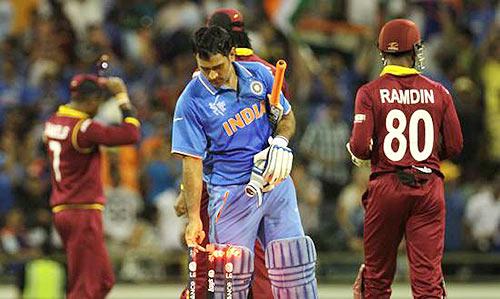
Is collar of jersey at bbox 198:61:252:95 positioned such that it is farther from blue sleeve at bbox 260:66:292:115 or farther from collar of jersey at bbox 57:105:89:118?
collar of jersey at bbox 57:105:89:118

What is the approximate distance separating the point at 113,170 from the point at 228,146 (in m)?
6.52

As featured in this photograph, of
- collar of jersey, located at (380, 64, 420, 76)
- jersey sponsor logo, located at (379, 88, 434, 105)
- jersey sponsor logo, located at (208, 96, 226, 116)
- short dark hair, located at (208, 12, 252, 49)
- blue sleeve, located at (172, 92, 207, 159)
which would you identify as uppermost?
short dark hair, located at (208, 12, 252, 49)

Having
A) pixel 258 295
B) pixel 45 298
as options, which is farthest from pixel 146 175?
pixel 258 295

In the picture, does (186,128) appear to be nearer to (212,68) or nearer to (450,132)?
(212,68)

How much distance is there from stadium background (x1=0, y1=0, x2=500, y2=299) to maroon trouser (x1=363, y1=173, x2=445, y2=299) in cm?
421

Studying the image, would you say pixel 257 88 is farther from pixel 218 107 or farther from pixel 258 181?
pixel 258 181

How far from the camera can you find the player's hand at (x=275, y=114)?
873 cm

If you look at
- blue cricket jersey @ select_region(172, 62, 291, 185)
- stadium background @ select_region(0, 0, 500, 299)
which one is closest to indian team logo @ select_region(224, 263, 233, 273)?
blue cricket jersey @ select_region(172, 62, 291, 185)

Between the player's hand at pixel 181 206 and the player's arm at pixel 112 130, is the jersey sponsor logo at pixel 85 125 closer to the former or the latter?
the player's arm at pixel 112 130

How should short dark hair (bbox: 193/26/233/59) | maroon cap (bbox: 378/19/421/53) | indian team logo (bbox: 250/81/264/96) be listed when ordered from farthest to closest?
maroon cap (bbox: 378/19/421/53)
indian team logo (bbox: 250/81/264/96)
short dark hair (bbox: 193/26/233/59)

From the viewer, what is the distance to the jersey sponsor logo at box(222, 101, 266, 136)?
862 centimetres

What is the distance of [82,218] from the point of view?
1118 cm

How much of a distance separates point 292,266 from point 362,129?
3.78ft

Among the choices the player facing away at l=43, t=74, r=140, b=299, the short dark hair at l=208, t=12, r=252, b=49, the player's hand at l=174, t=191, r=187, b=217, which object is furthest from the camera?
the player facing away at l=43, t=74, r=140, b=299
